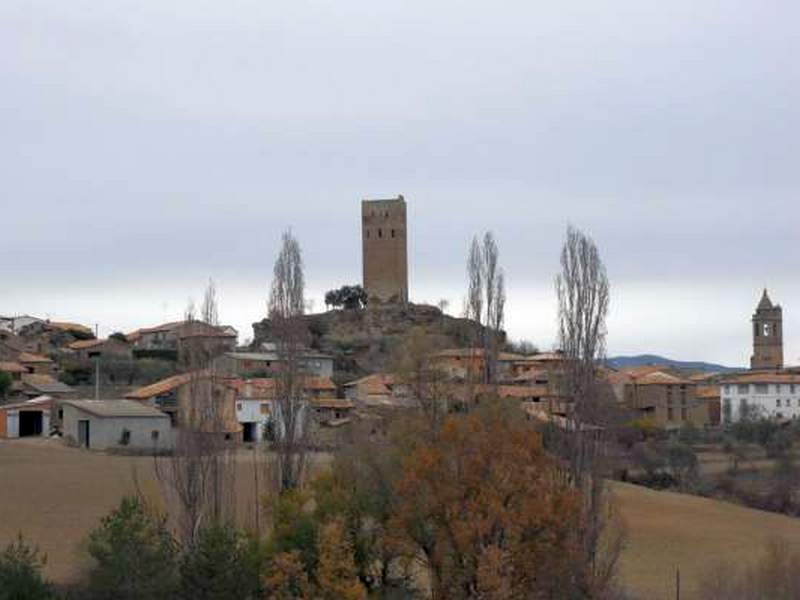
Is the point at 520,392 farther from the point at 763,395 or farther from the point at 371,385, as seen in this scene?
the point at 763,395

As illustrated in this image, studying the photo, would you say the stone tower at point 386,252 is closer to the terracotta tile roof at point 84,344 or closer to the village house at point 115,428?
the terracotta tile roof at point 84,344

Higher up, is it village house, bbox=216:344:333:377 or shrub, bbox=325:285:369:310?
shrub, bbox=325:285:369:310

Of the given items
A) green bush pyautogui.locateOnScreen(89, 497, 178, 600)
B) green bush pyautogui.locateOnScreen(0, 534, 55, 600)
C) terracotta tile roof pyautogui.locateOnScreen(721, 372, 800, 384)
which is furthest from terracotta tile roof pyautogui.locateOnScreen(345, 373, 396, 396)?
green bush pyautogui.locateOnScreen(0, 534, 55, 600)

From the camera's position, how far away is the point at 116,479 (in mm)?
51844

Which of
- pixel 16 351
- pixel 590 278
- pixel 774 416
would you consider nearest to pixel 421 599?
A: pixel 590 278

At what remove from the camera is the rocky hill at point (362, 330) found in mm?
100000

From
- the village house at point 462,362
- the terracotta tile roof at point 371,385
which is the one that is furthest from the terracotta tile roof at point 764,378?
the village house at point 462,362

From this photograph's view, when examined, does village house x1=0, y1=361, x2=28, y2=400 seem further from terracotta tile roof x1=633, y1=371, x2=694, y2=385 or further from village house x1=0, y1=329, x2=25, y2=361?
terracotta tile roof x1=633, y1=371, x2=694, y2=385

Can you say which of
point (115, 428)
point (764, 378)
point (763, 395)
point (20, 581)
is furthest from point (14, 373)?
point (20, 581)

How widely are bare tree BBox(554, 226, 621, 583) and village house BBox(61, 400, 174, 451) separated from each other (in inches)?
1094

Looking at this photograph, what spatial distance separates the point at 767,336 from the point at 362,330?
5206cm

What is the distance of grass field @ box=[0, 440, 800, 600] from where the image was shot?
40.8 m

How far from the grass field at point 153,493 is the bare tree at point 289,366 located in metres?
2.33

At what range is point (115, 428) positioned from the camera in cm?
6500
